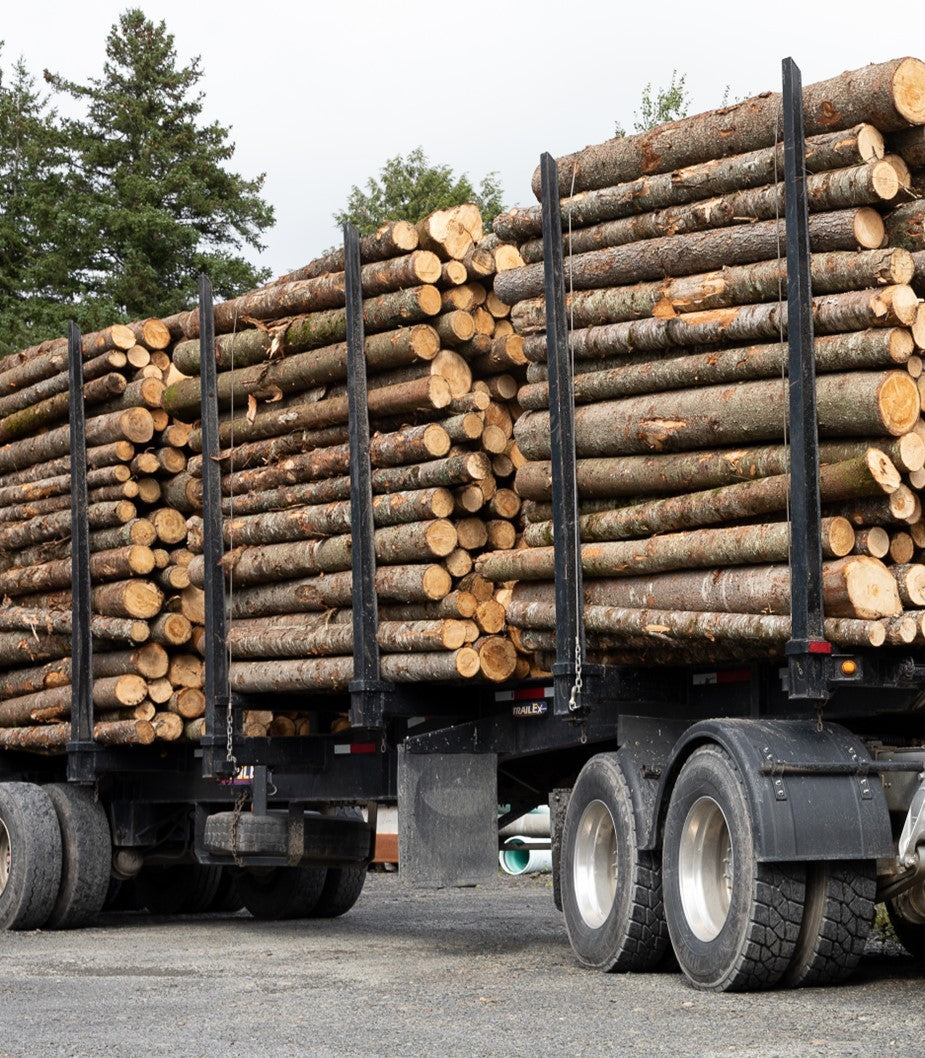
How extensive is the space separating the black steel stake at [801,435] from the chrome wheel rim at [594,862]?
197 centimetres

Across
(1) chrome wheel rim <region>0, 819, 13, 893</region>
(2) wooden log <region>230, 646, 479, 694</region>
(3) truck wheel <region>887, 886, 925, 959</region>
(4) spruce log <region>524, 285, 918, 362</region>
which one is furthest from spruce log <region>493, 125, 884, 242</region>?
(1) chrome wheel rim <region>0, 819, 13, 893</region>

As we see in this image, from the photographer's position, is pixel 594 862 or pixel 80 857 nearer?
pixel 594 862

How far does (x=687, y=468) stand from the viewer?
9906mm

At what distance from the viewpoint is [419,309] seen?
38.8 ft

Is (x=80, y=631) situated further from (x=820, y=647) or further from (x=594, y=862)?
(x=820, y=647)

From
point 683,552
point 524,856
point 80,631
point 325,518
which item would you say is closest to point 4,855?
point 80,631

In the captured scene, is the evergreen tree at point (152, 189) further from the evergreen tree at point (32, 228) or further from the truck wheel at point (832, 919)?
the truck wheel at point (832, 919)

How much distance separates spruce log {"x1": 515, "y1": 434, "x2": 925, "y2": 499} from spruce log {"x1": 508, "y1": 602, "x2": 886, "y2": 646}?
65 centimetres

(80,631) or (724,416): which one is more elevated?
(724,416)

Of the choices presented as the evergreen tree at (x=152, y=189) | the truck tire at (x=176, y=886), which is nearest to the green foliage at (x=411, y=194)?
the evergreen tree at (x=152, y=189)

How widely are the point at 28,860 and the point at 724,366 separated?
294 inches

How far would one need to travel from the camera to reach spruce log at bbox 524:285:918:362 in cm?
896

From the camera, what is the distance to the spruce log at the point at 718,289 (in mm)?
9047

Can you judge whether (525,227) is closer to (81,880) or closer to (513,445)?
(513,445)
